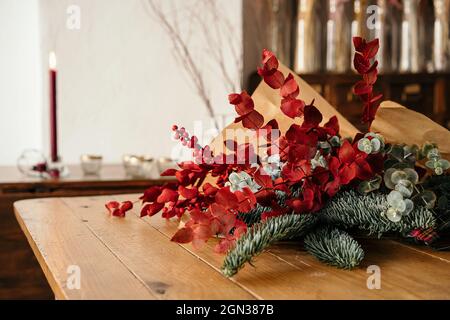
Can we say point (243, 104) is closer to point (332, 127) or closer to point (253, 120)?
point (253, 120)

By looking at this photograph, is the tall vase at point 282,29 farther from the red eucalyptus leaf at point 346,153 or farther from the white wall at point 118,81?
the red eucalyptus leaf at point 346,153

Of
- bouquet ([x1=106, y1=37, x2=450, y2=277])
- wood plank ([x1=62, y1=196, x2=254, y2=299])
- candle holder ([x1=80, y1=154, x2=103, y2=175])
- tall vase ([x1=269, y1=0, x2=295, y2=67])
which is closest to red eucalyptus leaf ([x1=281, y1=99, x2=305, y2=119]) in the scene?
bouquet ([x1=106, y1=37, x2=450, y2=277])

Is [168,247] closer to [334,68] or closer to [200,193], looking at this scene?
[200,193]

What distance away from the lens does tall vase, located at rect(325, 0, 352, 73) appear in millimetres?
3025

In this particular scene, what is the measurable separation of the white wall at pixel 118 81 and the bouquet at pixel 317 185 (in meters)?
1.72

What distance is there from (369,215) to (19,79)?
6.60ft

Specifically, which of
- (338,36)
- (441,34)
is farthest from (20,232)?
(441,34)

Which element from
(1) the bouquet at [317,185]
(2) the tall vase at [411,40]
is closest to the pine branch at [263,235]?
(1) the bouquet at [317,185]

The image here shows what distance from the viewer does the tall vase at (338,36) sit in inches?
119

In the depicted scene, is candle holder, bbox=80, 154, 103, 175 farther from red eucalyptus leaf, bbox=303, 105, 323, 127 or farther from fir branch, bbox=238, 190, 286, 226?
red eucalyptus leaf, bbox=303, 105, 323, 127

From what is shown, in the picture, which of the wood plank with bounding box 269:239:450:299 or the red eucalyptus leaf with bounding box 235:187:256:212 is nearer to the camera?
the wood plank with bounding box 269:239:450:299

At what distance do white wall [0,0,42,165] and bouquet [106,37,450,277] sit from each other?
71.9 inches

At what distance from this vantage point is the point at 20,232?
1.94 m
